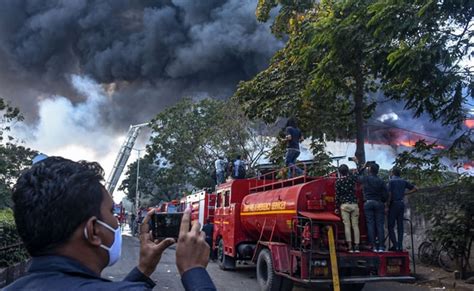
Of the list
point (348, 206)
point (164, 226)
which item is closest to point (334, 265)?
point (348, 206)

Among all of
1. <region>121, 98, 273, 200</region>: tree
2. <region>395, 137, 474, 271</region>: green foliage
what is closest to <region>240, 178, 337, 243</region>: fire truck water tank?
<region>395, 137, 474, 271</region>: green foliage

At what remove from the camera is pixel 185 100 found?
3145 centimetres

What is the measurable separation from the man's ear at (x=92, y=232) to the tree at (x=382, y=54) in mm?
6454

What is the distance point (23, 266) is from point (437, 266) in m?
8.65

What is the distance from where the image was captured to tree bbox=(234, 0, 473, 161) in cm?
725

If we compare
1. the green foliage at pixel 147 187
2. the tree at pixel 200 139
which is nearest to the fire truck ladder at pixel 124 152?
the tree at pixel 200 139

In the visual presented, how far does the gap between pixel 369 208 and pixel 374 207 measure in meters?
0.09

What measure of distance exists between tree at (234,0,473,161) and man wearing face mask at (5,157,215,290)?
251 inches

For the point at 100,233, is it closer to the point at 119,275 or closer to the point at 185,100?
the point at 119,275

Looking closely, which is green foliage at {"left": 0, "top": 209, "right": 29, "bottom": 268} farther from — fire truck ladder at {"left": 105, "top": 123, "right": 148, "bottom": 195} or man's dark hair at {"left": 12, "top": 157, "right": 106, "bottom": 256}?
fire truck ladder at {"left": 105, "top": 123, "right": 148, "bottom": 195}

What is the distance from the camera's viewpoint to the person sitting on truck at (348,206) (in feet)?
25.3

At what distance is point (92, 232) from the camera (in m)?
1.49

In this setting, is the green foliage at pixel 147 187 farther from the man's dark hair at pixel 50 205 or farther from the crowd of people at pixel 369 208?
the man's dark hair at pixel 50 205

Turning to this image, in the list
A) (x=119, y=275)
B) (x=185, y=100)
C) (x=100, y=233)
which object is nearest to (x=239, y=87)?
(x=119, y=275)
